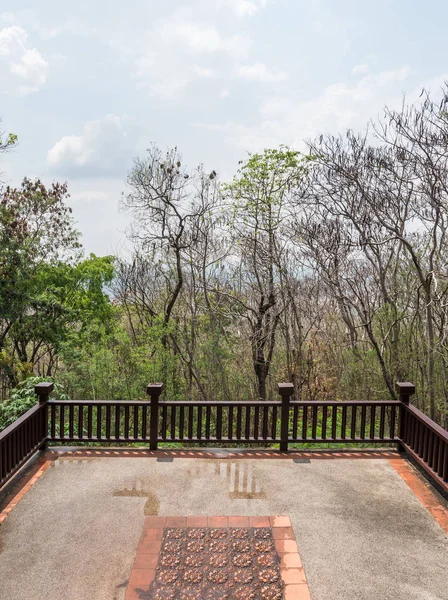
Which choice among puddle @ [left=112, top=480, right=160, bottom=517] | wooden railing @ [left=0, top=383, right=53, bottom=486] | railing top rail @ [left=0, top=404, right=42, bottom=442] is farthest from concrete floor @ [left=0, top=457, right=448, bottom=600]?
railing top rail @ [left=0, top=404, right=42, bottom=442]

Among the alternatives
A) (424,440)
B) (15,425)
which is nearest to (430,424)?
(424,440)

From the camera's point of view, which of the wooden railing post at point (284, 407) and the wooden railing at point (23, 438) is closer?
the wooden railing at point (23, 438)

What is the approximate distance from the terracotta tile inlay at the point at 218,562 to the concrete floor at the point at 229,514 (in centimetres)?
11

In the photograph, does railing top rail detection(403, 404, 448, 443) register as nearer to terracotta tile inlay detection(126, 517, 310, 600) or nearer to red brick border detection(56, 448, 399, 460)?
red brick border detection(56, 448, 399, 460)

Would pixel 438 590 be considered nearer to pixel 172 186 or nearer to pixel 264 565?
pixel 264 565

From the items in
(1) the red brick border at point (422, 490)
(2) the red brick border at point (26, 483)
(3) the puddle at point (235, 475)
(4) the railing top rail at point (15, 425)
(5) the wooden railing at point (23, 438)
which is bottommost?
(2) the red brick border at point (26, 483)

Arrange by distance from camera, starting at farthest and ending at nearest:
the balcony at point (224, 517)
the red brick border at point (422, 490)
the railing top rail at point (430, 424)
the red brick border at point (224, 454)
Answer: the red brick border at point (224, 454) < the railing top rail at point (430, 424) < the red brick border at point (422, 490) < the balcony at point (224, 517)

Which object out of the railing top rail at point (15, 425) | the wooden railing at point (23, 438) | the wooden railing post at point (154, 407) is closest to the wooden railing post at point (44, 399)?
the wooden railing at point (23, 438)

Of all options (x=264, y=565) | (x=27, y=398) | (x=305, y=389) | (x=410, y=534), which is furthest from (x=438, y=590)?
(x=305, y=389)

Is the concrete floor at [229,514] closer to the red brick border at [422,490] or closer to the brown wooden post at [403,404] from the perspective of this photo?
the red brick border at [422,490]

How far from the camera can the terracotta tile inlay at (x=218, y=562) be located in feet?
8.66

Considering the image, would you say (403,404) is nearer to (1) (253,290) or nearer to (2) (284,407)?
(2) (284,407)

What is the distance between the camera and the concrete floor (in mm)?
2768

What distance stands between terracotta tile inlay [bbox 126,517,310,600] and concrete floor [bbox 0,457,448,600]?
108 millimetres
